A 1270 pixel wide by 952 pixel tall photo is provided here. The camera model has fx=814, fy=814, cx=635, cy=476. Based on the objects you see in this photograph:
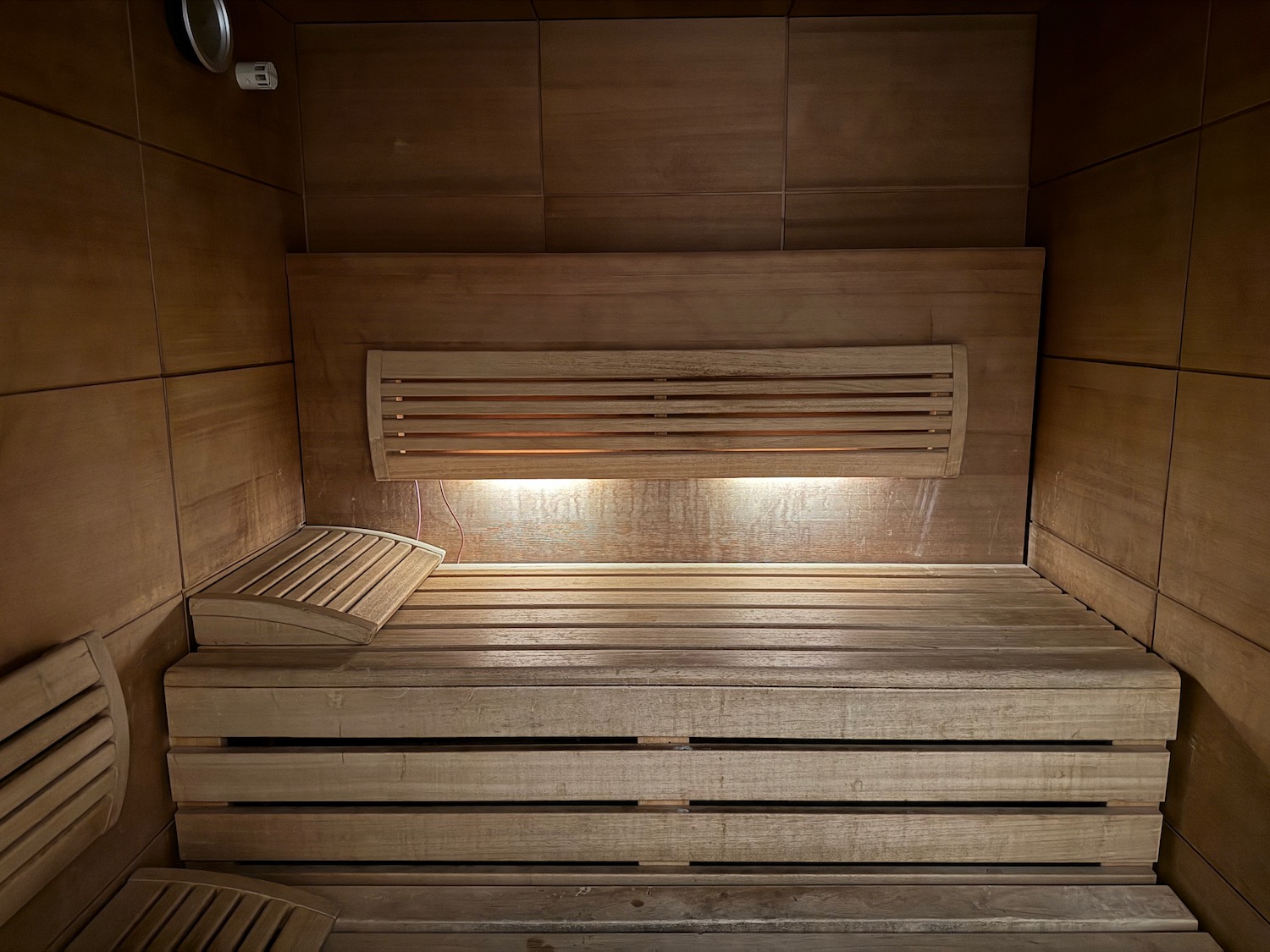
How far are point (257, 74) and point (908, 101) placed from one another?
2209mm

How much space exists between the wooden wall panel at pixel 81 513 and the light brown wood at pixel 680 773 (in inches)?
21.5

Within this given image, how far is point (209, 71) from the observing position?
241 centimetres

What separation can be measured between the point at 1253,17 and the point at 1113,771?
190 cm

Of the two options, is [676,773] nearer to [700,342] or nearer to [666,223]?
[700,342]

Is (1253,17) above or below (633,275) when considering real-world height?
above

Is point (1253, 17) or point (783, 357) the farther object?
point (783, 357)

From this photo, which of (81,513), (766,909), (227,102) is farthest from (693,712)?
(227,102)

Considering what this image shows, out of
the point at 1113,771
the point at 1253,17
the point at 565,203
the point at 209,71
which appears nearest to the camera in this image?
the point at 1253,17

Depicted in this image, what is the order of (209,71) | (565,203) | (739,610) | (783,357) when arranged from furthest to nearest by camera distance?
(565,203)
(783,357)
(739,610)
(209,71)

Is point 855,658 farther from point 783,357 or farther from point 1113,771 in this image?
point 783,357

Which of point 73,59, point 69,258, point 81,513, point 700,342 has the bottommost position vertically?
point 81,513

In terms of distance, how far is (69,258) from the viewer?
6.16 feet

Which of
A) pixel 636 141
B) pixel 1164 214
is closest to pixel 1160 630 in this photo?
pixel 1164 214

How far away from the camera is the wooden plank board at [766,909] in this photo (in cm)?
210
